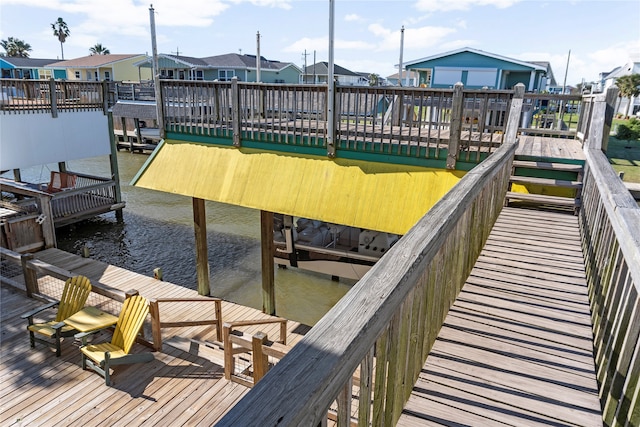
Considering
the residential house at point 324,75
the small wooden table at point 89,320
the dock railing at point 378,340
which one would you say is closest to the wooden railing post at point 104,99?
the small wooden table at point 89,320

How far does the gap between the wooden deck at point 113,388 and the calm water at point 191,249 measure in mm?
4769

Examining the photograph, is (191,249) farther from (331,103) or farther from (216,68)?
(216,68)

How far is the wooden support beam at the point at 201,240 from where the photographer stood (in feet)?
31.4

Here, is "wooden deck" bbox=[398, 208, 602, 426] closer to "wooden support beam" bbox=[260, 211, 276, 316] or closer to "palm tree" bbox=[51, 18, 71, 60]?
"wooden support beam" bbox=[260, 211, 276, 316]

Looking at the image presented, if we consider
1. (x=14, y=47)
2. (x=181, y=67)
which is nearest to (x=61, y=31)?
(x=14, y=47)

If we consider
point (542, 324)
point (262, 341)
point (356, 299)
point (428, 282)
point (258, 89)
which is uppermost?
point (258, 89)

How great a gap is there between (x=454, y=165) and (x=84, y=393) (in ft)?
20.5

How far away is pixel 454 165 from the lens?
679 cm

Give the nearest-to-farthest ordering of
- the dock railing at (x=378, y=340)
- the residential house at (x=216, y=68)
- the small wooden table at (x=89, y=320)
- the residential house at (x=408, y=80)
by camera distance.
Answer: the dock railing at (x=378, y=340) < the small wooden table at (x=89, y=320) < the residential house at (x=408, y=80) < the residential house at (x=216, y=68)

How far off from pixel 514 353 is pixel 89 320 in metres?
6.73

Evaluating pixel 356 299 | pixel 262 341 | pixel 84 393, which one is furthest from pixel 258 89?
pixel 356 299

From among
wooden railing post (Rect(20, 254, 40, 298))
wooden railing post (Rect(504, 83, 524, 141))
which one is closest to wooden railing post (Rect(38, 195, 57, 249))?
wooden railing post (Rect(20, 254, 40, 298))

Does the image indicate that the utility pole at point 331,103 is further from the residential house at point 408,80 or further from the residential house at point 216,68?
the residential house at point 216,68

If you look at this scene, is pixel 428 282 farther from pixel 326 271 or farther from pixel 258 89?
pixel 326 271
